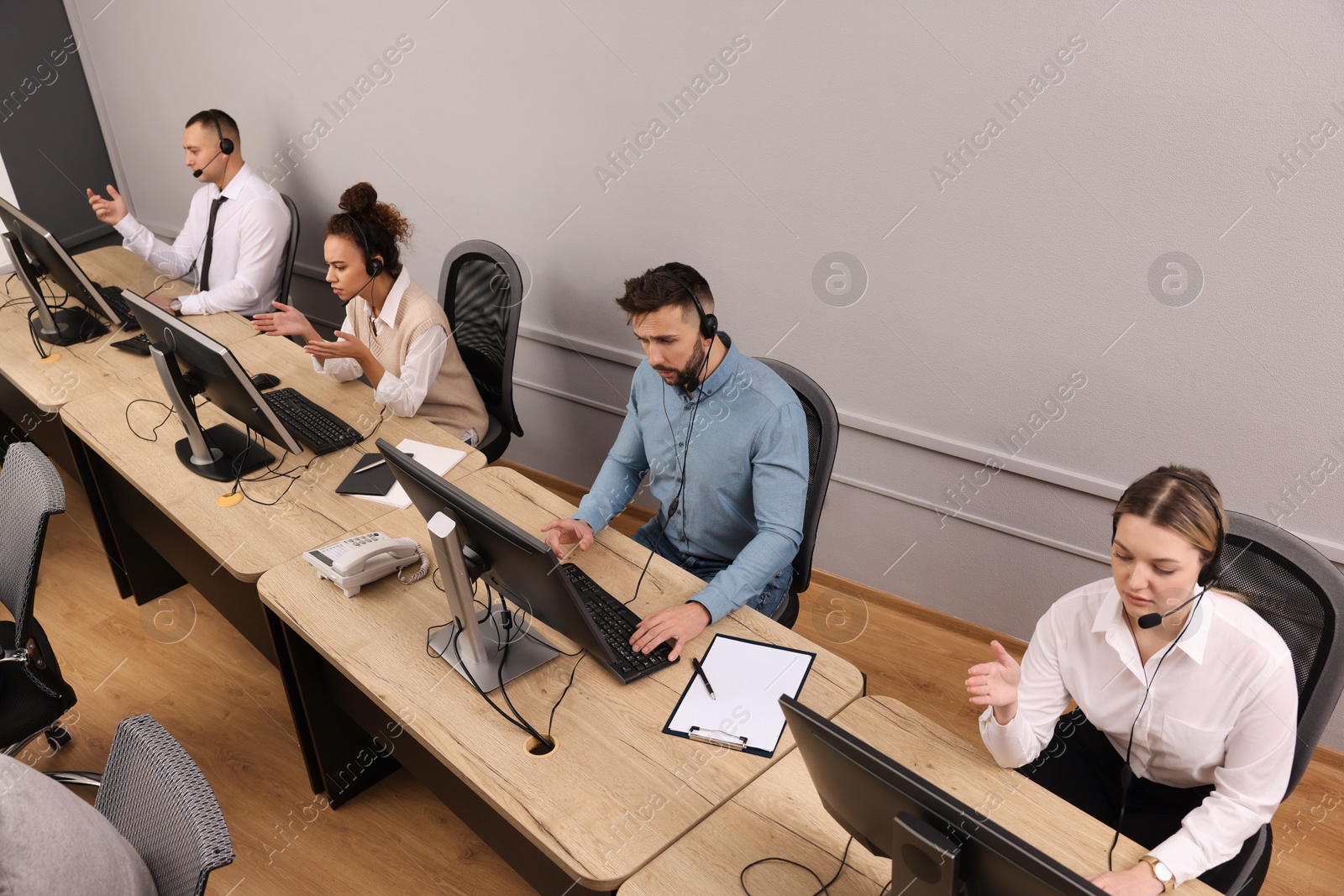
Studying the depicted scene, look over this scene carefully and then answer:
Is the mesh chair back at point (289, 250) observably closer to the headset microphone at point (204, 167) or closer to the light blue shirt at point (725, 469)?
the headset microphone at point (204, 167)

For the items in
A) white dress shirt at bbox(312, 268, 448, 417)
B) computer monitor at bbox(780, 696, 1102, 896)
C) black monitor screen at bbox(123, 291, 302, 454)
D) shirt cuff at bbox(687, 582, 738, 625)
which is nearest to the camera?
computer monitor at bbox(780, 696, 1102, 896)

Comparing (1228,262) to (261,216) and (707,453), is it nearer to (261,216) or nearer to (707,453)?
(707,453)

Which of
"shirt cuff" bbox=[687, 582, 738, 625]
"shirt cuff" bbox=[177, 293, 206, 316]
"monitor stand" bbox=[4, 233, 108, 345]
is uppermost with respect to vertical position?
"monitor stand" bbox=[4, 233, 108, 345]

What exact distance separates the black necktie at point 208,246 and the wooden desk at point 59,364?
0.08 metres

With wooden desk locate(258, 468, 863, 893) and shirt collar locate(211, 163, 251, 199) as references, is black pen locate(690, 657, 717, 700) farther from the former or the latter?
shirt collar locate(211, 163, 251, 199)

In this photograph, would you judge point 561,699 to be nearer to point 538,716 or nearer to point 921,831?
point 538,716

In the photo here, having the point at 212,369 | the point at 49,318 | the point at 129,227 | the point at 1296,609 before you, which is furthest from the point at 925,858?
the point at 129,227

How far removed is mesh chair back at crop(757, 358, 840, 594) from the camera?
2.14 meters

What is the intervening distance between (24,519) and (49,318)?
4.34ft

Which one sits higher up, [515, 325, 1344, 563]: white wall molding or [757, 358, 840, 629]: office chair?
[757, 358, 840, 629]: office chair

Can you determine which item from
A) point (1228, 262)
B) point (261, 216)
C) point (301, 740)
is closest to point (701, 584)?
point (301, 740)

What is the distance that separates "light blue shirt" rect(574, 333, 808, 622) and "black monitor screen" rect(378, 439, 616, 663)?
36 cm

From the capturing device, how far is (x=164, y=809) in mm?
1407

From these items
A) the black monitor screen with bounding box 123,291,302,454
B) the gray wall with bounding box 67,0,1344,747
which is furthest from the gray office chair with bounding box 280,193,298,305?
the black monitor screen with bounding box 123,291,302,454
